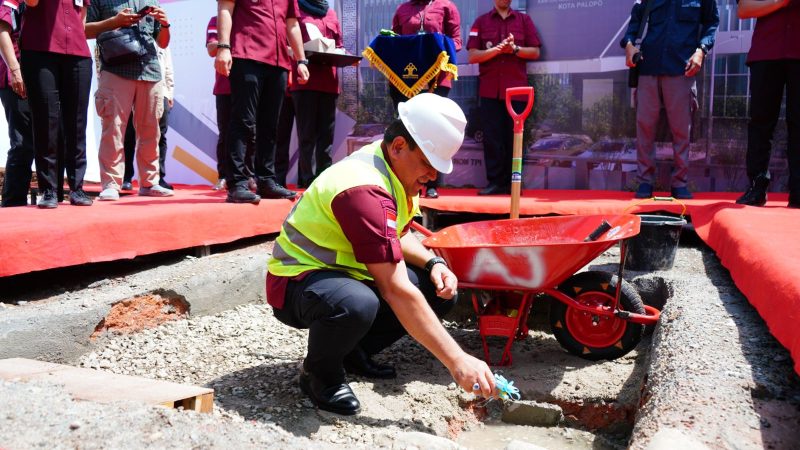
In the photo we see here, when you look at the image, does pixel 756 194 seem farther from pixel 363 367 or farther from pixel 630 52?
pixel 363 367

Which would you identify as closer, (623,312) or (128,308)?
(623,312)

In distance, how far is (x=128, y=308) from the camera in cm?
319

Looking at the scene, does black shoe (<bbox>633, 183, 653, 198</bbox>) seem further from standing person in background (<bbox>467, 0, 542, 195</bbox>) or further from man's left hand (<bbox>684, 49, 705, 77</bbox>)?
standing person in background (<bbox>467, 0, 542, 195</bbox>)

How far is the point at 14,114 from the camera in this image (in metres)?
4.86

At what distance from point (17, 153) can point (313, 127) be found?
2102 millimetres

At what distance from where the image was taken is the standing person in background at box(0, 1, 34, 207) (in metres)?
3.90

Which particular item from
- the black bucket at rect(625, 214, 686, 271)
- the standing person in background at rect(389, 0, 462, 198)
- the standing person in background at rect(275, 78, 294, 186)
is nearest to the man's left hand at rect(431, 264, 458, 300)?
the black bucket at rect(625, 214, 686, 271)

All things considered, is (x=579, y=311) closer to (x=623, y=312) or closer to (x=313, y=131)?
(x=623, y=312)

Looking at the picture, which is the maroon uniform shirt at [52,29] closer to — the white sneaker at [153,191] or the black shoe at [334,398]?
the white sneaker at [153,191]

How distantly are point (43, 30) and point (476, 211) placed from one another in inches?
109

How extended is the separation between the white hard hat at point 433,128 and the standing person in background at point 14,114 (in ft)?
9.09

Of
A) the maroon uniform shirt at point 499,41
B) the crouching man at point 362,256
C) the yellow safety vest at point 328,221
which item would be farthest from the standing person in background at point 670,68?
the yellow safety vest at point 328,221

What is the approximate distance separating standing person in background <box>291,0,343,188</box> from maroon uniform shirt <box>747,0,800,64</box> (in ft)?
9.97

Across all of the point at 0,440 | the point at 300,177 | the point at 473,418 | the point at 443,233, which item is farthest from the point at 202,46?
the point at 0,440
